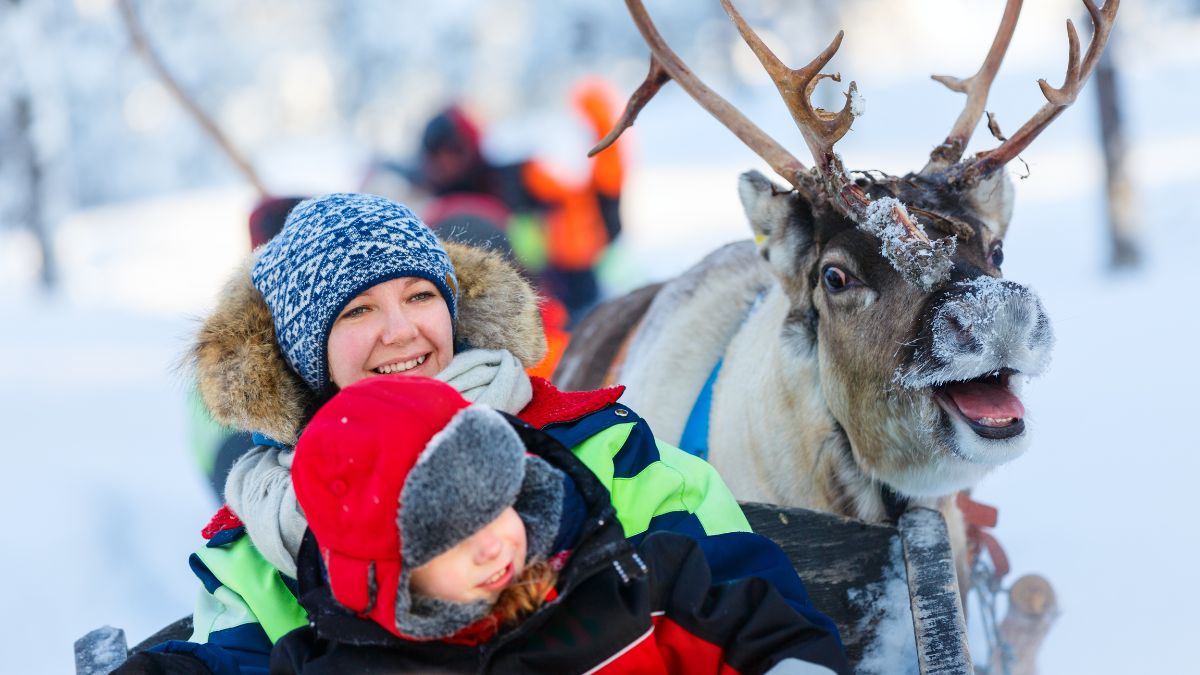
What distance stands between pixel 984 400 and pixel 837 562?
51 centimetres

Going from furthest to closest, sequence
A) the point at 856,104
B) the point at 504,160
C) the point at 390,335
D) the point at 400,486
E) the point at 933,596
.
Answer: the point at 504,160 < the point at 856,104 < the point at 390,335 < the point at 933,596 < the point at 400,486

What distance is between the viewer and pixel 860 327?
2.86 metres

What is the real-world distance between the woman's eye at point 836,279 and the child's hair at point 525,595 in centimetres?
133

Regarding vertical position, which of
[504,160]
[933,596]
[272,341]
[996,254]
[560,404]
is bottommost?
[933,596]

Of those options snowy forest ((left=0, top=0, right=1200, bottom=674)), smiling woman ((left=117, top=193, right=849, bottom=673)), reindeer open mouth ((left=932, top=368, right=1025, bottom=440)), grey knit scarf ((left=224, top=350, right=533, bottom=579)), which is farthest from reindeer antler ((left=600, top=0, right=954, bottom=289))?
grey knit scarf ((left=224, top=350, right=533, bottom=579))

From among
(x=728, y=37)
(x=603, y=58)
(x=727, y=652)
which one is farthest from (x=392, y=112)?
(x=727, y=652)

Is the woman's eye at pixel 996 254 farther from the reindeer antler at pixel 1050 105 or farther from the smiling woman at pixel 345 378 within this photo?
the smiling woman at pixel 345 378

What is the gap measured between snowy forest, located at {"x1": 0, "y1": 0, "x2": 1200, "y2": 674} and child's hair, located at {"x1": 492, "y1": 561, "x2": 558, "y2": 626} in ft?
3.59

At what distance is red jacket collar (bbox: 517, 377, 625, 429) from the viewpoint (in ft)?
7.63

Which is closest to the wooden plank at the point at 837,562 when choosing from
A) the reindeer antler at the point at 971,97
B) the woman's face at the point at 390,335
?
the woman's face at the point at 390,335

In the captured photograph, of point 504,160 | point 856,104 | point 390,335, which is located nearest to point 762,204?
point 856,104

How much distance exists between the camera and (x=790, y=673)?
1806mm

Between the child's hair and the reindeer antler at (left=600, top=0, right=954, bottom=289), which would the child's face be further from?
the reindeer antler at (left=600, top=0, right=954, bottom=289)

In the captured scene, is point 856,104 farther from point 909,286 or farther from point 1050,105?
point 1050,105
